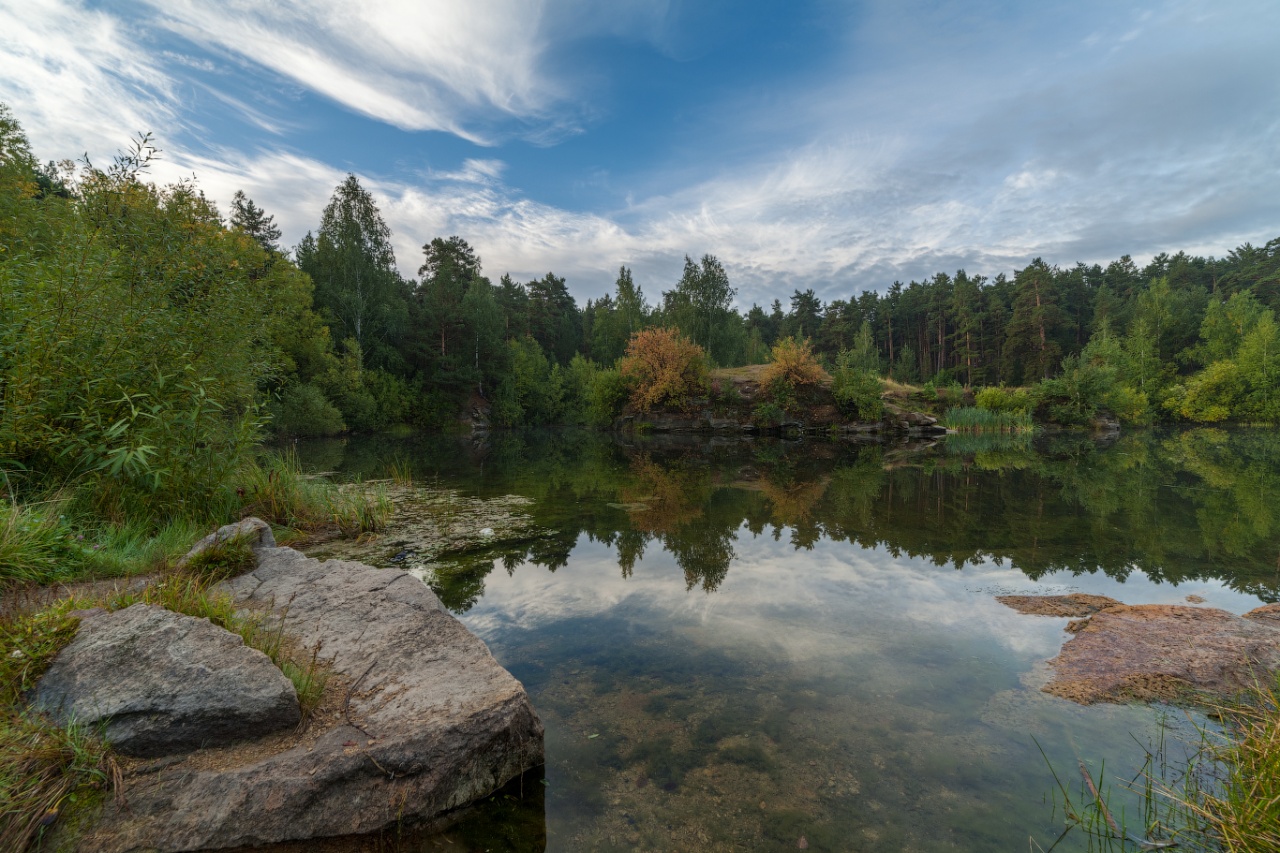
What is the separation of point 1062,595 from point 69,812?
8.65 meters

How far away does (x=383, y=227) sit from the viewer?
39.7 m

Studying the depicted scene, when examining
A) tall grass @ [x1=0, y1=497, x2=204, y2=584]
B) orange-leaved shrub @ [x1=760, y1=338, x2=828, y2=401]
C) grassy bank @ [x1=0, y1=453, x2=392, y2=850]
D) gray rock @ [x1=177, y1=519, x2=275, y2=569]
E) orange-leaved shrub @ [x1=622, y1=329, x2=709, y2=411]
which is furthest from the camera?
orange-leaved shrub @ [x1=622, y1=329, x2=709, y2=411]

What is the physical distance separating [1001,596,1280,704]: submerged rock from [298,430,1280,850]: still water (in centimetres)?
24

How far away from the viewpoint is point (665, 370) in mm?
36594

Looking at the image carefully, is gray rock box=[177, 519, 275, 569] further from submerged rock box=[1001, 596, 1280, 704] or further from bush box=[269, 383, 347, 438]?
bush box=[269, 383, 347, 438]

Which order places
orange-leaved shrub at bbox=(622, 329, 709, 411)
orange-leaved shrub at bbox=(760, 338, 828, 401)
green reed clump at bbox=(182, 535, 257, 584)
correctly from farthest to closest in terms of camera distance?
orange-leaved shrub at bbox=(622, 329, 709, 411)
orange-leaved shrub at bbox=(760, 338, 828, 401)
green reed clump at bbox=(182, 535, 257, 584)

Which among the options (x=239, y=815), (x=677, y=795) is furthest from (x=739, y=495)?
(x=239, y=815)

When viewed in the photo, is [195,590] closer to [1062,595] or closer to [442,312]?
[1062,595]

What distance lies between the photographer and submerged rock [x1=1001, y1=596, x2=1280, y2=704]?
403 cm

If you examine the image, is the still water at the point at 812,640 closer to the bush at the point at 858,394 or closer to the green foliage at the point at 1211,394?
the bush at the point at 858,394

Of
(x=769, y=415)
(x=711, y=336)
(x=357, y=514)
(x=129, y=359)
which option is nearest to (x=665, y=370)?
(x=769, y=415)

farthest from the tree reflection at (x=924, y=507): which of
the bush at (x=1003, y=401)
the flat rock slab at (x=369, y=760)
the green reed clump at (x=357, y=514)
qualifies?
the bush at (x=1003, y=401)

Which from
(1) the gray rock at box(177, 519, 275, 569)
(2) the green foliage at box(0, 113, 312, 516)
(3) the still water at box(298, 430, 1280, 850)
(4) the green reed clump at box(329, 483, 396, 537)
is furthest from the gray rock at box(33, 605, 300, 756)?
(4) the green reed clump at box(329, 483, 396, 537)

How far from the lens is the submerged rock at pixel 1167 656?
4.03 meters
